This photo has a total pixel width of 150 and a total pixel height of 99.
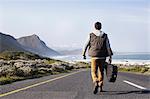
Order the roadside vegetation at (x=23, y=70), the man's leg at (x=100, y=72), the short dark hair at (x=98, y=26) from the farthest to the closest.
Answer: the roadside vegetation at (x=23, y=70) < the short dark hair at (x=98, y=26) < the man's leg at (x=100, y=72)

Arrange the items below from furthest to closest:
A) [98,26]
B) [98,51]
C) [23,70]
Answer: [23,70] < [98,26] < [98,51]

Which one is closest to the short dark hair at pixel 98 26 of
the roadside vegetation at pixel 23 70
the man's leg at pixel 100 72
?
the man's leg at pixel 100 72

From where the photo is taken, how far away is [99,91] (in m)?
12.9

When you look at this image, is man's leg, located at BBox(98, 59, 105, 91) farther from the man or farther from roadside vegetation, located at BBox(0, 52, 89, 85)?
roadside vegetation, located at BBox(0, 52, 89, 85)

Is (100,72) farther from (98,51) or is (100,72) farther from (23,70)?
(23,70)

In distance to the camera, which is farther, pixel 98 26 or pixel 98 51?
pixel 98 26

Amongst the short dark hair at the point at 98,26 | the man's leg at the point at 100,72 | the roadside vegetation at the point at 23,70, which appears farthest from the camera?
the roadside vegetation at the point at 23,70

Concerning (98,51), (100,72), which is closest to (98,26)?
(98,51)

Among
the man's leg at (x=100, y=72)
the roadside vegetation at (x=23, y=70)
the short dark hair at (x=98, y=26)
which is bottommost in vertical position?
the roadside vegetation at (x=23, y=70)

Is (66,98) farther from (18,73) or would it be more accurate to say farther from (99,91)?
(18,73)

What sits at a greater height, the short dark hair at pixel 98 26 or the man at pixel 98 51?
the short dark hair at pixel 98 26

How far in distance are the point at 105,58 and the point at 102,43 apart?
1.73ft

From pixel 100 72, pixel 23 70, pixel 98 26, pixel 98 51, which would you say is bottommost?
pixel 23 70

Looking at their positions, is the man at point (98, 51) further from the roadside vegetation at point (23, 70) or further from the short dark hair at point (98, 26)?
the roadside vegetation at point (23, 70)
